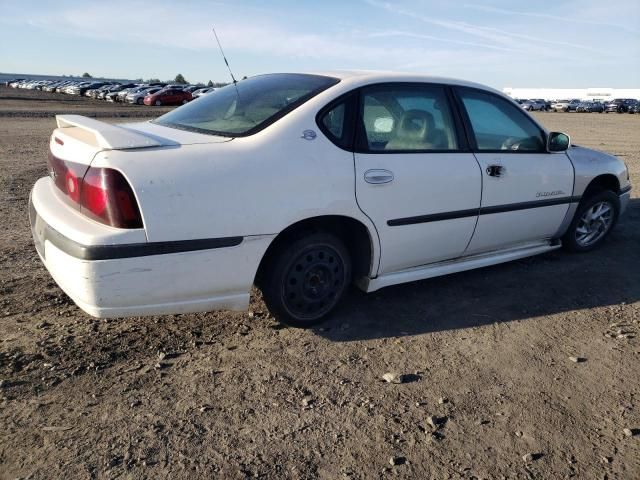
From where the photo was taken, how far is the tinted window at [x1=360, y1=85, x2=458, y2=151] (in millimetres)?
3398

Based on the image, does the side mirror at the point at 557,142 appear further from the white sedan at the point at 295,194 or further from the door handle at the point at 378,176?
the door handle at the point at 378,176

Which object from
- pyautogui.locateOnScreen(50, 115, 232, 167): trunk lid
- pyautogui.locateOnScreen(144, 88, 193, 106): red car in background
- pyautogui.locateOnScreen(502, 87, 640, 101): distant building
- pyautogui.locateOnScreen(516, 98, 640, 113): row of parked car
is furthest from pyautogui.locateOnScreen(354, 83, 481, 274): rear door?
pyautogui.locateOnScreen(502, 87, 640, 101): distant building

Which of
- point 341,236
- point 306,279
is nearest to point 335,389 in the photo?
point 306,279

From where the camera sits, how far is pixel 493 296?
402 centimetres

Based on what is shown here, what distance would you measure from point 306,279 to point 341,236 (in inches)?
15.8

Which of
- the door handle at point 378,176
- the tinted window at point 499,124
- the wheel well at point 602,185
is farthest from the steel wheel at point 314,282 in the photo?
the wheel well at point 602,185

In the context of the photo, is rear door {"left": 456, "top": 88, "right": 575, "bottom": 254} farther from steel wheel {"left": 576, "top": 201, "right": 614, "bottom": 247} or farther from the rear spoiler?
the rear spoiler

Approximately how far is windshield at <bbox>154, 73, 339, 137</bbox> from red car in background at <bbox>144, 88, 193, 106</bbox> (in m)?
41.9

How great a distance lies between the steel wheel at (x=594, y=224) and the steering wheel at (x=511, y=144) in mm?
1199

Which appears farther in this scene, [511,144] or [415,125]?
[511,144]

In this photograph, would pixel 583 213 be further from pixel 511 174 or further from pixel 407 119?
pixel 407 119

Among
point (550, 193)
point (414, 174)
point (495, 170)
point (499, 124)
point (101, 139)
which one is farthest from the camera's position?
point (550, 193)

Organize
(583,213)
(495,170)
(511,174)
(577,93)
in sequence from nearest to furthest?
(495,170), (511,174), (583,213), (577,93)

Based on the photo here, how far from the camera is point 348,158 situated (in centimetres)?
319
